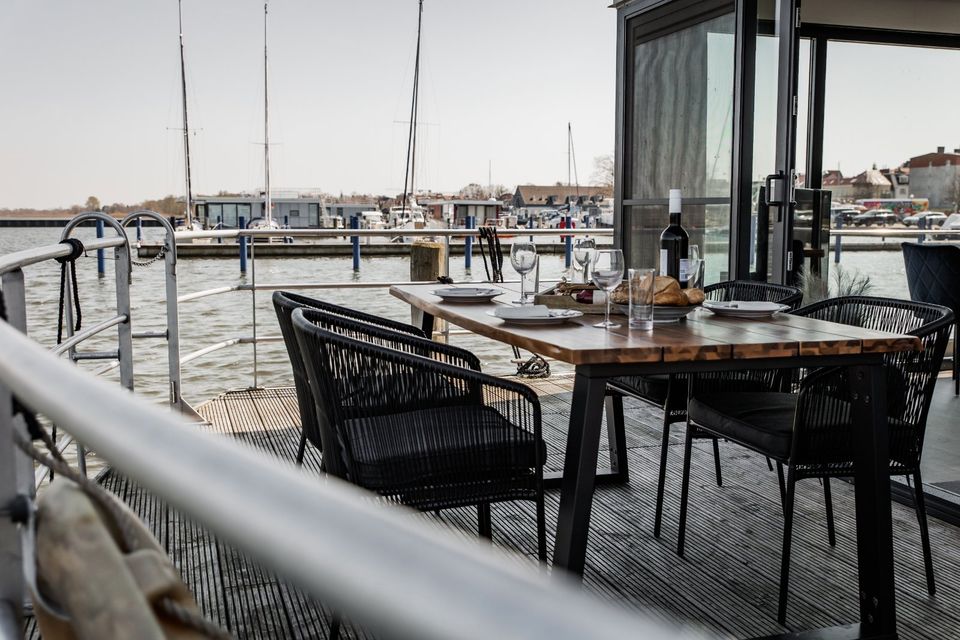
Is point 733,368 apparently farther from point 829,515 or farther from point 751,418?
point 829,515

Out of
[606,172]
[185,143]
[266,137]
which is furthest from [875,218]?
[185,143]

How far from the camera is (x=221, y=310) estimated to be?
514 inches

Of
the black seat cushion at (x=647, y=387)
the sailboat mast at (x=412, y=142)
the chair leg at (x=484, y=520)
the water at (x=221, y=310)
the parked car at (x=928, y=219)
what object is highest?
the sailboat mast at (x=412, y=142)

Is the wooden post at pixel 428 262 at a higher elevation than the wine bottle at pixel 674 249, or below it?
below

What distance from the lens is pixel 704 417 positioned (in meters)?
2.60

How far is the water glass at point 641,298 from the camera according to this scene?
2.26 metres

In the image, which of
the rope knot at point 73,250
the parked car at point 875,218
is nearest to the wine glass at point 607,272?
the rope knot at point 73,250

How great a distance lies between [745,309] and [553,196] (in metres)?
20.0

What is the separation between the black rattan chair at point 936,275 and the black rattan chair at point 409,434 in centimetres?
317

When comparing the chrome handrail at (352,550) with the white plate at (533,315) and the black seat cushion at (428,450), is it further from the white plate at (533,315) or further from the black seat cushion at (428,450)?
the white plate at (533,315)

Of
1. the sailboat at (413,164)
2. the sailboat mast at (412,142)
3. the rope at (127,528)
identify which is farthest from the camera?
the sailboat mast at (412,142)

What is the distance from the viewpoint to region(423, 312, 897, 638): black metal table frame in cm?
199

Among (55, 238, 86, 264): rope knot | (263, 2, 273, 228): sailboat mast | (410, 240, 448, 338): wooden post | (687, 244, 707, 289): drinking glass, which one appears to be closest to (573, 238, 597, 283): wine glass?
(687, 244, 707, 289): drinking glass

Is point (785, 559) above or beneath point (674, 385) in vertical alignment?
beneath
